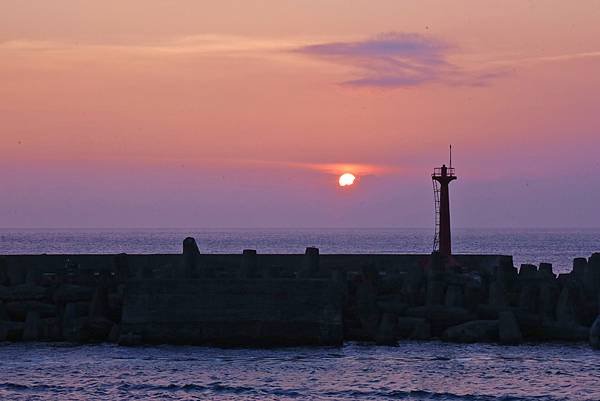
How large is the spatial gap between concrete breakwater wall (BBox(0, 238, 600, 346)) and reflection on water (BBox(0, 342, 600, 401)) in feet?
1.59

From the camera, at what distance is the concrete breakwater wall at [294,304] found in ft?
93.4

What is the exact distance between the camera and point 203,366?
86.9 feet

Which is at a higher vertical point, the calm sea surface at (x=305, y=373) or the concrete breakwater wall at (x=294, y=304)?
the concrete breakwater wall at (x=294, y=304)

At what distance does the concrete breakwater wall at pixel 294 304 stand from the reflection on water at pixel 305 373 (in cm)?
49

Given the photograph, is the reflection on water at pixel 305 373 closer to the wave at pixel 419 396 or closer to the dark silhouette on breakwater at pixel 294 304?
the wave at pixel 419 396

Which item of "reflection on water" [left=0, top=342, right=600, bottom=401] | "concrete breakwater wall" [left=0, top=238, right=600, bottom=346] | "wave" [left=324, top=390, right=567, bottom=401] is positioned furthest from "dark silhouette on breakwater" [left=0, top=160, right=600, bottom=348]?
"wave" [left=324, top=390, right=567, bottom=401]

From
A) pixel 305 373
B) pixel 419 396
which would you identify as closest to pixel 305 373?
pixel 305 373

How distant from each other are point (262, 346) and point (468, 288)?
229 inches

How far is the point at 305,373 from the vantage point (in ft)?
84.2

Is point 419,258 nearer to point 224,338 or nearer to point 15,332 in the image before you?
point 224,338

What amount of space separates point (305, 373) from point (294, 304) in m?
2.97

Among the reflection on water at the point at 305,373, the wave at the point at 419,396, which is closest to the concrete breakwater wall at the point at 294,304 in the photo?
the reflection on water at the point at 305,373

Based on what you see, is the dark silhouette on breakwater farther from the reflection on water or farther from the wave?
the wave

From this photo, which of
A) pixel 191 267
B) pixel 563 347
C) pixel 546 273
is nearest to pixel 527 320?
pixel 563 347
